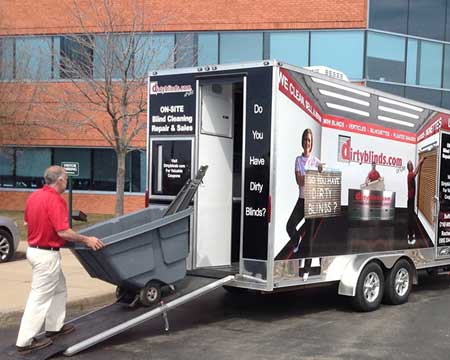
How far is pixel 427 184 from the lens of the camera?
30.9ft

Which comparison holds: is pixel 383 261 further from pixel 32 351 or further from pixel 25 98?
pixel 25 98

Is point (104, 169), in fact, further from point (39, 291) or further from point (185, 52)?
point (39, 291)

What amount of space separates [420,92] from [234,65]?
18.3 meters

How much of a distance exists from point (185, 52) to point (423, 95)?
1023cm

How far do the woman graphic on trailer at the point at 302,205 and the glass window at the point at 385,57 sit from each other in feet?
53.0

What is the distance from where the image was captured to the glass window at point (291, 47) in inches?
893

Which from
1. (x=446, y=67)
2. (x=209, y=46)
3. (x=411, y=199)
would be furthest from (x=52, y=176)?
(x=446, y=67)

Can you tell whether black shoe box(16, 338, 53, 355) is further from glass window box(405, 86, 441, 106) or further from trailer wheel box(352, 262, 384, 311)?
glass window box(405, 86, 441, 106)

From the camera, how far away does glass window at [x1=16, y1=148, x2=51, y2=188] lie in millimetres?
25484

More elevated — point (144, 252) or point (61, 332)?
Answer: point (144, 252)

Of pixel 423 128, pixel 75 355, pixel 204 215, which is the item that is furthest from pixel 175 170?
pixel 423 128

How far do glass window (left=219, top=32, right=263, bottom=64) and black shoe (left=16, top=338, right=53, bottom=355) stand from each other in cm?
1839

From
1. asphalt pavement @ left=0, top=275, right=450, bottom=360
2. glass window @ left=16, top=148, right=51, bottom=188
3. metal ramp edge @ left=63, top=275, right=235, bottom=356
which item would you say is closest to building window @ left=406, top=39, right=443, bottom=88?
glass window @ left=16, top=148, right=51, bottom=188

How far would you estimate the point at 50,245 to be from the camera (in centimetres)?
574
